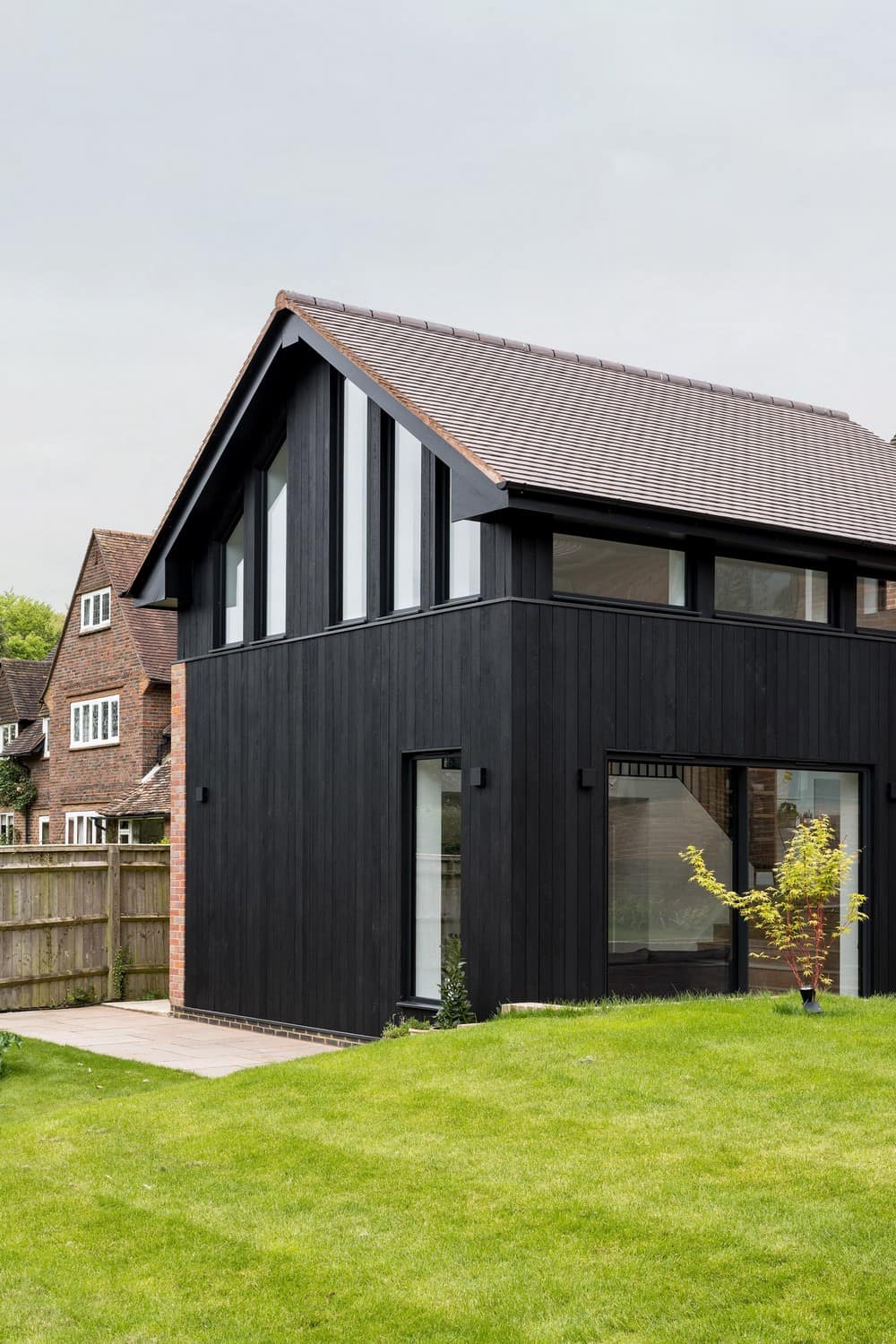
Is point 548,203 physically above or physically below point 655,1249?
above

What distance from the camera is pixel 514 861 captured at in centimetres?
1234

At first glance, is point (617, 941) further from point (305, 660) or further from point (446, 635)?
point (305, 660)

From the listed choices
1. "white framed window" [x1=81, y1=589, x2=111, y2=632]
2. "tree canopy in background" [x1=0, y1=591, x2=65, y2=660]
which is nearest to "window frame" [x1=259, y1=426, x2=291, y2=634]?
"white framed window" [x1=81, y1=589, x2=111, y2=632]

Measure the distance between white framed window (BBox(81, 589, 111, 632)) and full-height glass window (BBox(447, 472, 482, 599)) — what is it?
22180 mm

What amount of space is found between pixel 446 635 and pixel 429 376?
297 cm

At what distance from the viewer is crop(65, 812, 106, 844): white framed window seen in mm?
34103

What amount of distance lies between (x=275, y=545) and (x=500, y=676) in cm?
478

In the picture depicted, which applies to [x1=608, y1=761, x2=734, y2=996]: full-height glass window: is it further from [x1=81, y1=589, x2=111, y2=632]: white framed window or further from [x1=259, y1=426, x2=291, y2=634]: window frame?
[x1=81, y1=589, x2=111, y2=632]: white framed window

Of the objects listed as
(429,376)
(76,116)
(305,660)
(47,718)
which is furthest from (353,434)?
(47,718)

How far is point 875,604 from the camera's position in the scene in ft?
49.9

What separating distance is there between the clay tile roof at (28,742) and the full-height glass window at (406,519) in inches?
1069

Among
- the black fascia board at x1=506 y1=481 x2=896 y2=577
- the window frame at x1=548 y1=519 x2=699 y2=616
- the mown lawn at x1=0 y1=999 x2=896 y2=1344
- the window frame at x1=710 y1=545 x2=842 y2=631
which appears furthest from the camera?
the window frame at x1=710 y1=545 x2=842 y2=631

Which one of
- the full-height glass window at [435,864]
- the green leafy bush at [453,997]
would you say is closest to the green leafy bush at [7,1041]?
the full-height glass window at [435,864]

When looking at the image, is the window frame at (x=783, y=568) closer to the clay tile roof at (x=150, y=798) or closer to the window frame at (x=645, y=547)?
the window frame at (x=645, y=547)
